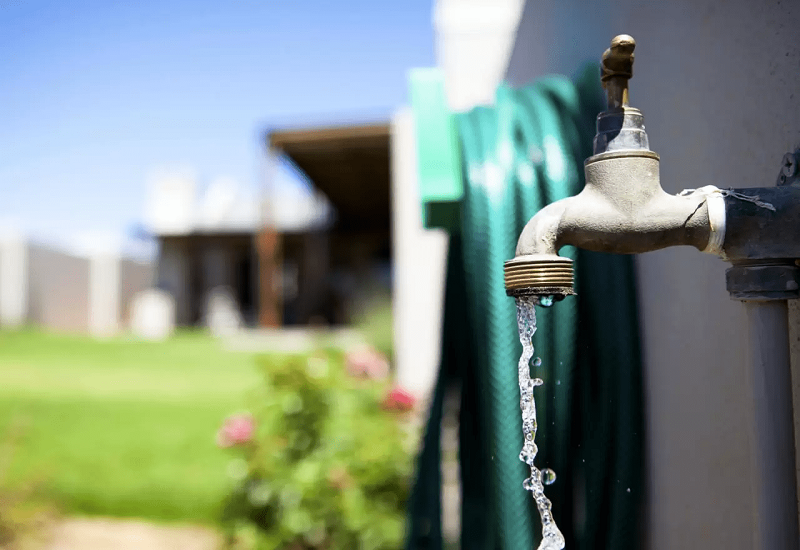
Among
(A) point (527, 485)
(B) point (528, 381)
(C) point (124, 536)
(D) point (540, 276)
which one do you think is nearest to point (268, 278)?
(C) point (124, 536)

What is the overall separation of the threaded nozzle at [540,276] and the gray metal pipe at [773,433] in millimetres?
262

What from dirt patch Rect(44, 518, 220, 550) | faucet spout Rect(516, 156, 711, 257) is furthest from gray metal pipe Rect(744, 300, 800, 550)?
dirt patch Rect(44, 518, 220, 550)

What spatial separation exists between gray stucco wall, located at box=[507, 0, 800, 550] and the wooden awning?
8.93m

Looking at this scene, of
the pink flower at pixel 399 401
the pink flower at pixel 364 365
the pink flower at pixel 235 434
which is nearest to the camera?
the pink flower at pixel 235 434

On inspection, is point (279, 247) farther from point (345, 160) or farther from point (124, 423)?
point (124, 423)

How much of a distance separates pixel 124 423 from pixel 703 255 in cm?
609

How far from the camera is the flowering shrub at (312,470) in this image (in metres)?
2.68

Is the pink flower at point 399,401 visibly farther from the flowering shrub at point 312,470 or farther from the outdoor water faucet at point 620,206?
the outdoor water faucet at point 620,206

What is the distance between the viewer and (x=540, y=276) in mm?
807

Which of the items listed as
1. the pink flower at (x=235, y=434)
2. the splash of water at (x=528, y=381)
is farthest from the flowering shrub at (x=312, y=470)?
the splash of water at (x=528, y=381)

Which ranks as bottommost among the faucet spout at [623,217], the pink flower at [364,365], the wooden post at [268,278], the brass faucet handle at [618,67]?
the pink flower at [364,365]

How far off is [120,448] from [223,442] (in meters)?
2.95

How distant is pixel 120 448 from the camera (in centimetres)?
531

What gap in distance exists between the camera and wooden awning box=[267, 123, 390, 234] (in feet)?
34.1
